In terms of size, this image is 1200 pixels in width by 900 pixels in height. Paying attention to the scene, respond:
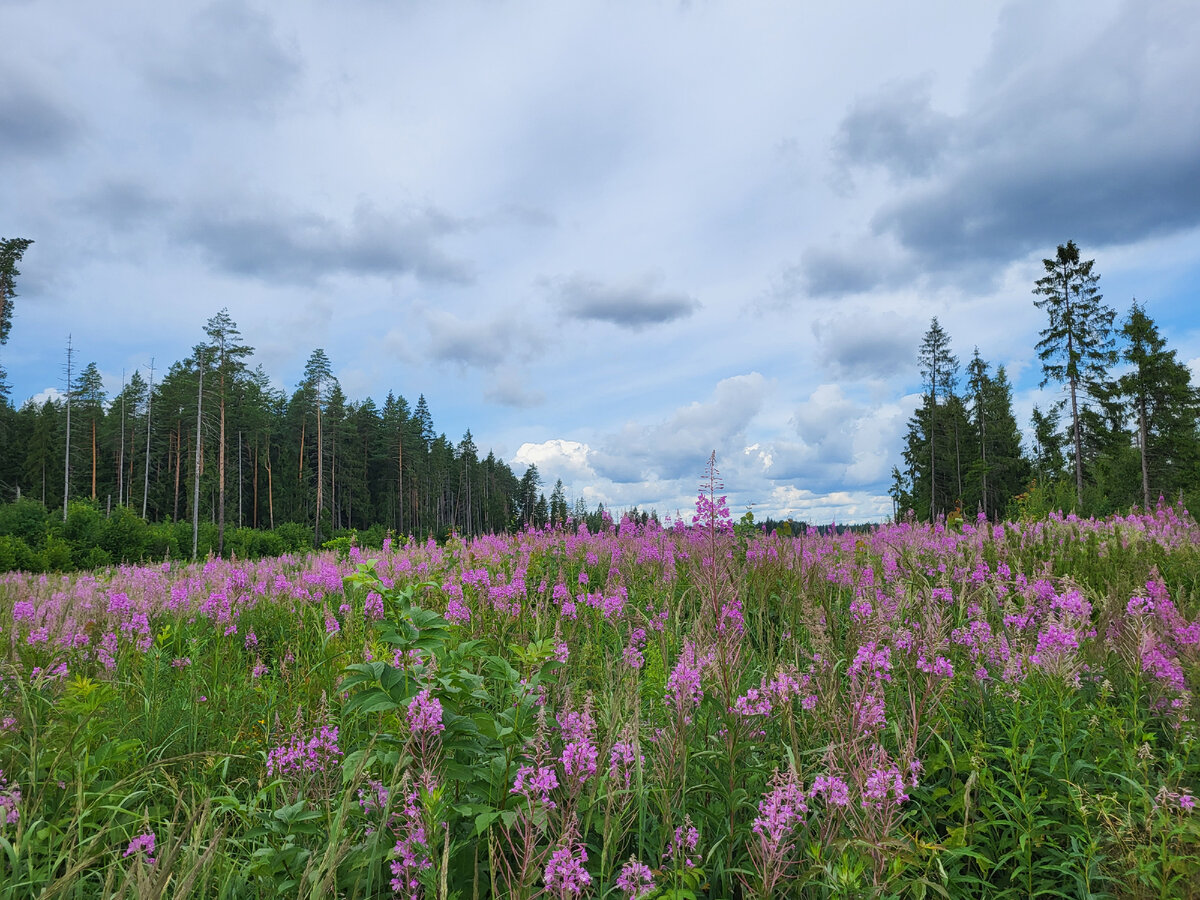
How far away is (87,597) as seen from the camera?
667 cm

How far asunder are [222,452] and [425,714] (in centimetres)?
5530

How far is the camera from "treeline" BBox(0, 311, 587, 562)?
52344 mm

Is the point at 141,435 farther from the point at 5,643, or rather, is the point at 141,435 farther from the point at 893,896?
the point at 893,896

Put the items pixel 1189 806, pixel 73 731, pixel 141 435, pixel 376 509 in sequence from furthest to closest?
pixel 376 509 → pixel 141 435 → pixel 73 731 → pixel 1189 806

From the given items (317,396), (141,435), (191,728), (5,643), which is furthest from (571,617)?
(141,435)

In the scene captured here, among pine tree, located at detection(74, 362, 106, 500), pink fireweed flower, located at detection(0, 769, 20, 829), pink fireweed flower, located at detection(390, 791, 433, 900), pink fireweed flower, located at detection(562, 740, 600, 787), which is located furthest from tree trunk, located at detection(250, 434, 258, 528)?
pink fireweed flower, located at detection(562, 740, 600, 787)

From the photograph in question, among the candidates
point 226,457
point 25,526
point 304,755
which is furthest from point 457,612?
point 226,457

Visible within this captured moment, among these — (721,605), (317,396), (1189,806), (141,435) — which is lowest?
(1189,806)

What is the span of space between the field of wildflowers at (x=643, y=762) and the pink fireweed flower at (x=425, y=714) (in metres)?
0.02

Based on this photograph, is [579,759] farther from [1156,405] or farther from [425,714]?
[1156,405]

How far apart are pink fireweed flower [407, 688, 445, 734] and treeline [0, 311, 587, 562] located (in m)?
49.8

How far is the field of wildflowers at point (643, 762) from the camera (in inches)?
68.9

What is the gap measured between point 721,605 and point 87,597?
7716 millimetres

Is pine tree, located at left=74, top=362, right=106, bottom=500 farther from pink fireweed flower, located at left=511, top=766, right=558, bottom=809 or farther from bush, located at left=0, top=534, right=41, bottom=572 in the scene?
pink fireweed flower, located at left=511, top=766, right=558, bottom=809
